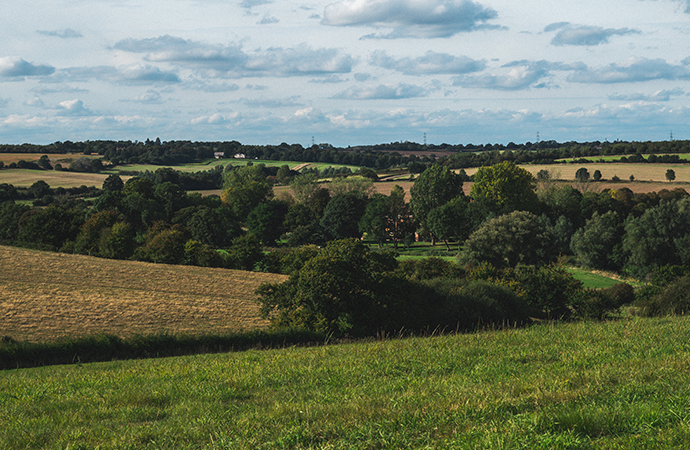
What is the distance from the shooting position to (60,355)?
26766 mm

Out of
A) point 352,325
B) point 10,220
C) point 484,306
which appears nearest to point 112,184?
point 10,220

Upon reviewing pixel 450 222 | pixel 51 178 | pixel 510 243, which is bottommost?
pixel 510 243

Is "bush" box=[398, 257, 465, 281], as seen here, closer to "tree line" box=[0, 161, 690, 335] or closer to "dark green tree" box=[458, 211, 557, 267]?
"tree line" box=[0, 161, 690, 335]

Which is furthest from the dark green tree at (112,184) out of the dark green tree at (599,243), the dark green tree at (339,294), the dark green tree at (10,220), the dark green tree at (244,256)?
the dark green tree at (339,294)

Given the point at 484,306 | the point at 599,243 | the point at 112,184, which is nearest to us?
the point at 484,306

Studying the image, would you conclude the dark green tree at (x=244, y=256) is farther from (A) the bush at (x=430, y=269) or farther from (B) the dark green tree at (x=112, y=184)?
(B) the dark green tree at (x=112, y=184)

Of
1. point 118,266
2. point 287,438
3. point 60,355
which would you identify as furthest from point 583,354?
point 118,266

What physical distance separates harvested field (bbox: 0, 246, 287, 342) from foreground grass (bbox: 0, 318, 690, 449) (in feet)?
77.3

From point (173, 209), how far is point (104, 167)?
3060 inches

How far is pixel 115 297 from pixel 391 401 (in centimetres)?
4894

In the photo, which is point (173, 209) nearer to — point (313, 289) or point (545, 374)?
point (313, 289)

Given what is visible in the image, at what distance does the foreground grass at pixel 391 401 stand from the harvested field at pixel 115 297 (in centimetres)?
2357

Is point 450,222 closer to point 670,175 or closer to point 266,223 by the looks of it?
point 266,223

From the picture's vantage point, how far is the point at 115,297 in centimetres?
5141
